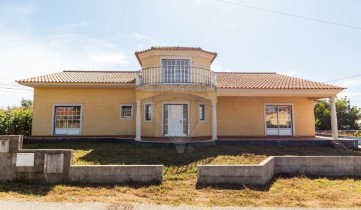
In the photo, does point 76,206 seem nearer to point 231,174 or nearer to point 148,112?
point 231,174

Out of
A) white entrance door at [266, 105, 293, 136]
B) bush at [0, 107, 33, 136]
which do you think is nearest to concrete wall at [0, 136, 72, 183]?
bush at [0, 107, 33, 136]

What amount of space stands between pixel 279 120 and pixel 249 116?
2.19 metres

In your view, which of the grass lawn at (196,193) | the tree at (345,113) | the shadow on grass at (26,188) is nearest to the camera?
the grass lawn at (196,193)

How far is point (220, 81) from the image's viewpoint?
1752 cm

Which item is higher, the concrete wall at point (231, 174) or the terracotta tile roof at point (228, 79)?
the terracotta tile roof at point (228, 79)

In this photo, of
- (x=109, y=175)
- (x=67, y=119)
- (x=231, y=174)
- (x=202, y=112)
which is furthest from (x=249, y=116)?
(x=67, y=119)

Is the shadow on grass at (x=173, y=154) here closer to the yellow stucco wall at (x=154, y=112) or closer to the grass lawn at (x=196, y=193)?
the grass lawn at (x=196, y=193)

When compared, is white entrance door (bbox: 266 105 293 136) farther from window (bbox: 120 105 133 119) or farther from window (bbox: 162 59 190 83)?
window (bbox: 120 105 133 119)

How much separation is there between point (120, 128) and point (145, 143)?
3559 millimetres

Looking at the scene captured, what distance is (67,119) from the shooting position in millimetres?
16438

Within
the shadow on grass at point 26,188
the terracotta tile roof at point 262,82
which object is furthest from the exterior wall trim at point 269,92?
the shadow on grass at point 26,188

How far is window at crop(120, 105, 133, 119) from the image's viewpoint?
651 inches

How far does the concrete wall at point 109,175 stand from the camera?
7.46 meters

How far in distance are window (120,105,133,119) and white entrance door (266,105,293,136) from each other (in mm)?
9249
